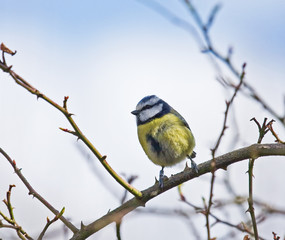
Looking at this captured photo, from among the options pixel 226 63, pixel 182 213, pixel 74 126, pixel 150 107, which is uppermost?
pixel 150 107

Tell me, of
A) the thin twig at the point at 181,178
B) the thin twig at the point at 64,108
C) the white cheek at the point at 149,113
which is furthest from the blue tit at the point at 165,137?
the thin twig at the point at 64,108

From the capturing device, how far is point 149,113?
383 cm

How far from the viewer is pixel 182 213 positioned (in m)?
2.10

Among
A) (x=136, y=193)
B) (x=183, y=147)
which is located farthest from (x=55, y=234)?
(x=183, y=147)

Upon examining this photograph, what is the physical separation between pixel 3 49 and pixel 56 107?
0.99 feet

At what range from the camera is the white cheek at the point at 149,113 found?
3.79m

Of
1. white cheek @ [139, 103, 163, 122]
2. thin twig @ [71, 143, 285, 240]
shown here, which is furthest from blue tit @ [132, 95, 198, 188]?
thin twig @ [71, 143, 285, 240]

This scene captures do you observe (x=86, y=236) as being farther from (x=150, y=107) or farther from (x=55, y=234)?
(x=150, y=107)

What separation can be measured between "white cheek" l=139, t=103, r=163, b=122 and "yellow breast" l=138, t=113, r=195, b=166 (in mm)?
122

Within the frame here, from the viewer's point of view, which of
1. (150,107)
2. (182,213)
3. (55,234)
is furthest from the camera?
(150,107)

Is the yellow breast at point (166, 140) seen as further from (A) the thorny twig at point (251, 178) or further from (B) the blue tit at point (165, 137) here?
(A) the thorny twig at point (251, 178)

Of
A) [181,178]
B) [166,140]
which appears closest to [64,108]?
[181,178]

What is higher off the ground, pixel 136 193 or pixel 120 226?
pixel 136 193

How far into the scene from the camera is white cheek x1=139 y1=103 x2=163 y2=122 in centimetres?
379
